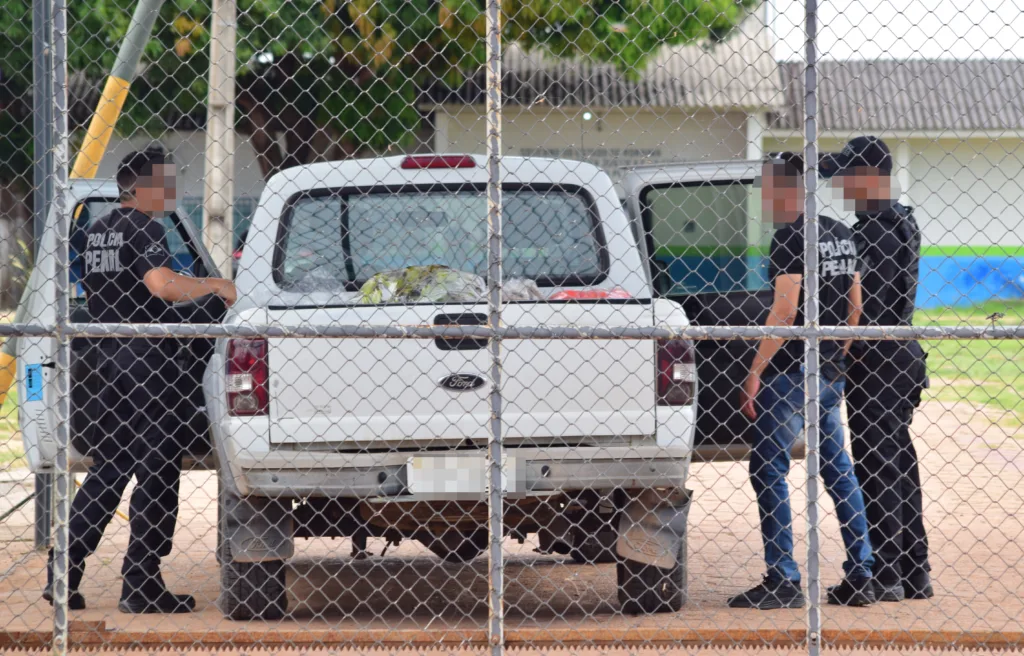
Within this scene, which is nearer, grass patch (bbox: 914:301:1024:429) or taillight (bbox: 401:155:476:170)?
taillight (bbox: 401:155:476:170)

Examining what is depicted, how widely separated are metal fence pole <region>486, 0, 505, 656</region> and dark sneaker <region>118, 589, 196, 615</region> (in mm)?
1814

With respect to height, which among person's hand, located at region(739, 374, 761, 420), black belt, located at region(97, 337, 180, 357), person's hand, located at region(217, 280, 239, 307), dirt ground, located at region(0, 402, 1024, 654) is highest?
person's hand, located at region(217, 280, 239, 307)

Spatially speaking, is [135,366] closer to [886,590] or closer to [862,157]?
[862,157]

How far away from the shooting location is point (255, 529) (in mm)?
4539

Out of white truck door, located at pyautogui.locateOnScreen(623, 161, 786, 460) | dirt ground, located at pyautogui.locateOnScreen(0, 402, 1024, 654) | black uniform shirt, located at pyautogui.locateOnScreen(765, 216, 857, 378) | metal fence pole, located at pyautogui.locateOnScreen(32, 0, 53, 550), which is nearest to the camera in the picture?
dirt ground, located at pyautogui.locateOnScreen(0, 402, 1024, 654)

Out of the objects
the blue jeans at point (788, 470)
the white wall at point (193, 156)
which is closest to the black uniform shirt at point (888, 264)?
the blue jeans at point (788, 470)

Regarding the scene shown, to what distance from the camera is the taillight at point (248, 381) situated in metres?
4.33

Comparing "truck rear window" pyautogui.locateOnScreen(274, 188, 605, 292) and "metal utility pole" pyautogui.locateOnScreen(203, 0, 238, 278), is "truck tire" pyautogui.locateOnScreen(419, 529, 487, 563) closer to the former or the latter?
"truck rear window" pyautogui.locateOnScreen(274, 188, 605, 292)

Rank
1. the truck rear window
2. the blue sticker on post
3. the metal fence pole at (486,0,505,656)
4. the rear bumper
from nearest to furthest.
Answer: the metal fence pole at (486,0,505,656) → the rear bumper → the truck rear window → the blue sticker on post

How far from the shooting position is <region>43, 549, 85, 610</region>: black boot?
4.84m

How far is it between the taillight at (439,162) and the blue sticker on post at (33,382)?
2013mm

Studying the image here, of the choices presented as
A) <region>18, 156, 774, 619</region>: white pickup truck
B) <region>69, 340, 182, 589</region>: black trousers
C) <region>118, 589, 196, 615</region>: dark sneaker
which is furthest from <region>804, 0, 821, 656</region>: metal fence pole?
<region>118, 589, 196, 615</region>: dark sneaker

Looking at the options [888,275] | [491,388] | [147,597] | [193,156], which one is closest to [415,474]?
[491,388]

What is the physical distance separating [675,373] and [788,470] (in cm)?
81
